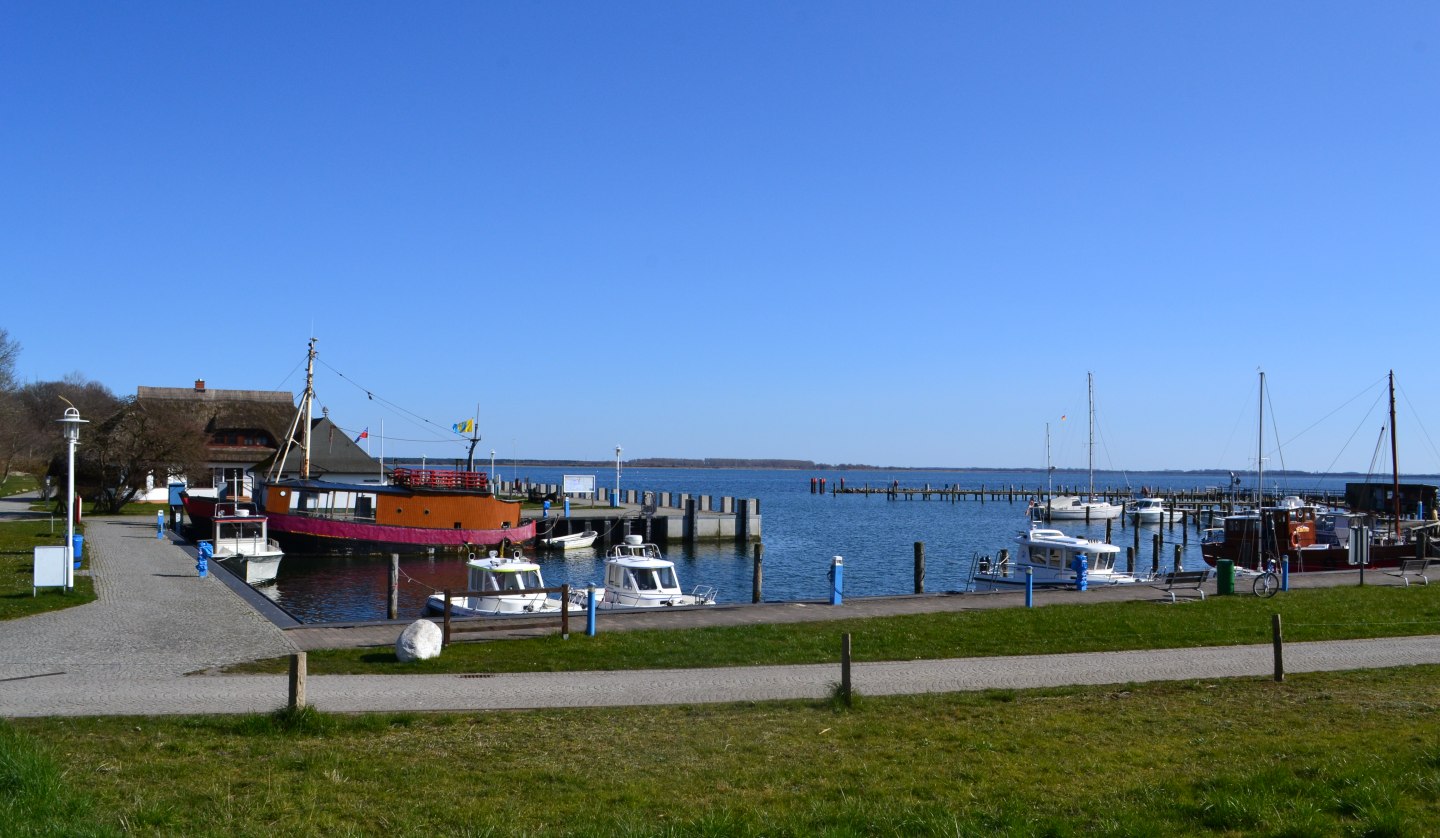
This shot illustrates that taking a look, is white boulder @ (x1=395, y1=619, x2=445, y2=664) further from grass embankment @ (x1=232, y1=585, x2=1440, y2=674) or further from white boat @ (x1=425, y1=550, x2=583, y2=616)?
white boat @ (x1=425, y1=550, x2=583, y2=616)

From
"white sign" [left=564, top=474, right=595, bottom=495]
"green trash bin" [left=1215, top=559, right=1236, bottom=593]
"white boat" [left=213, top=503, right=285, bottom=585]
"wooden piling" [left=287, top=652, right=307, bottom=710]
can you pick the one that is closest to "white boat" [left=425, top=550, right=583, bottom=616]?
"wooden piling" [left=287, top=652, right=307, bottom=710]

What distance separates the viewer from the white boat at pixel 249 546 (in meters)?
41.1

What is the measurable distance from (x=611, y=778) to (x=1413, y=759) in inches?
285

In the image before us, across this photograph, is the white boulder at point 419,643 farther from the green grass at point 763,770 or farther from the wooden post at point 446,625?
the green grass at point 763,770

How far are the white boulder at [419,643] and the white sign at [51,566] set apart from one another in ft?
39.1

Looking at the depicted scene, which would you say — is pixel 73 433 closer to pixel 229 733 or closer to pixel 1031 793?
pixel 229 733

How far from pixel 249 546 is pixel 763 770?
3679 centimetres

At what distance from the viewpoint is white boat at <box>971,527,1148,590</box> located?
34281mm

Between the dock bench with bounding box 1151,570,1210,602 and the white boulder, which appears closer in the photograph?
the white boulder

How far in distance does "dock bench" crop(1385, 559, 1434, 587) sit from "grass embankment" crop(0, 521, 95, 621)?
33.3m

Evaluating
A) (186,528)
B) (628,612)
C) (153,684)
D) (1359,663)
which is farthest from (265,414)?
(1359,663)

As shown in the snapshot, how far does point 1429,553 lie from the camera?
38.3 m

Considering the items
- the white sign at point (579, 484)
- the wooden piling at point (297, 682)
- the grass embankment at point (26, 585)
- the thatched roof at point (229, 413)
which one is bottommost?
the grass embankment at point (26, 585)

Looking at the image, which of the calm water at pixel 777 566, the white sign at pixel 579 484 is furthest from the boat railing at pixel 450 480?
the white sign at pixel 579 484
